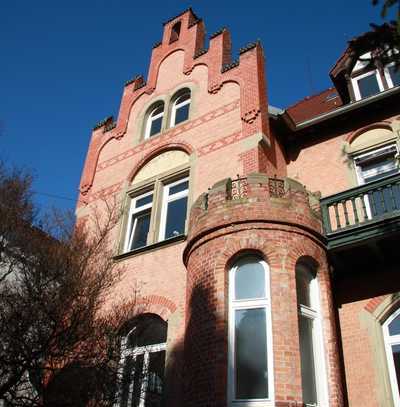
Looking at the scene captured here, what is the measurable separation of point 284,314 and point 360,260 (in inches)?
99.4

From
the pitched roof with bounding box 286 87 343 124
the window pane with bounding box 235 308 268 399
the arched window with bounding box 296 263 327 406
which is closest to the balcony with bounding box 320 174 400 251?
the arched window with bounding box 296 263 327 406

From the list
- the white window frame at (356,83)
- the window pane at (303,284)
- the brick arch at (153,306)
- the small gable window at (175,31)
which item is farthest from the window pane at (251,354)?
the small gable window at (175,31)

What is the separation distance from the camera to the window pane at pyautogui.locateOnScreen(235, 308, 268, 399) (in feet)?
25.1

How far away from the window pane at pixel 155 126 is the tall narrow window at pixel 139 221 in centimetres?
248

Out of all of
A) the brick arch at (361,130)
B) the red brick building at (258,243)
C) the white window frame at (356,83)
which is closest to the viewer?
the red brick building at (258,243)

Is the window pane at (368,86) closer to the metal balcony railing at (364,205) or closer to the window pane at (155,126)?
the metal balcony railing at (364,205)

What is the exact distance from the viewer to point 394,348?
29.5 ft

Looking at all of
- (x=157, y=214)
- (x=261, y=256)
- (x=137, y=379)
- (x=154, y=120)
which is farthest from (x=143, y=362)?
(x=154, y=120)

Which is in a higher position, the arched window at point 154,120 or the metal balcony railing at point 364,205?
the arched window at point 154,120

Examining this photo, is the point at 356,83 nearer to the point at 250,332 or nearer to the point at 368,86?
the point at 368,86

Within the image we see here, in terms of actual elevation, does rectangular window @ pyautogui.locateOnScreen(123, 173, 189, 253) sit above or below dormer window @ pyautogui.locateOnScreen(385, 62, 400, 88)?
below

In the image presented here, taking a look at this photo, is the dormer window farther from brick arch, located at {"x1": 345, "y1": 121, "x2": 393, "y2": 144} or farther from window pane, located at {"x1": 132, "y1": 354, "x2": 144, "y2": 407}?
window pane, located at {"x1": 132, "y1": 354, "x2": 144, "y2": 407}

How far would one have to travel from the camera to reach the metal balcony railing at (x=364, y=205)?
927 cm

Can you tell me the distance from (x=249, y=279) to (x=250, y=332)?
99 centimetres
